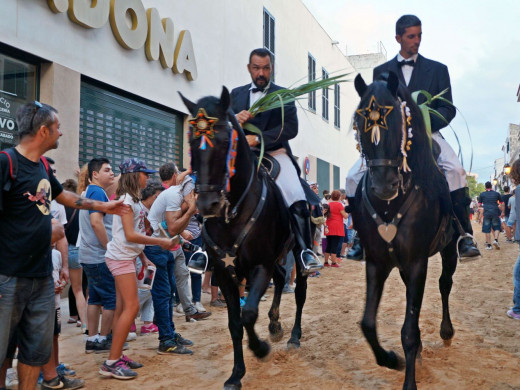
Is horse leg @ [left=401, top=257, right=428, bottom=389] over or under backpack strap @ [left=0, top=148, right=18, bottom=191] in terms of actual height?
under

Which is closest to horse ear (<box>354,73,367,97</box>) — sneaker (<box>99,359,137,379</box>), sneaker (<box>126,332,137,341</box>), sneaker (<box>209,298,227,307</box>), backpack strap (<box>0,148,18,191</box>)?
backpack strap (<box>0,148,18,191</box>)

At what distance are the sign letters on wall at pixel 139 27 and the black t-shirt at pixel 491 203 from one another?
11785 mm

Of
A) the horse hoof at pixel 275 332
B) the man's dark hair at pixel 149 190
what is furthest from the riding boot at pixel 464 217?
the man's dark hair at pixel 149 190

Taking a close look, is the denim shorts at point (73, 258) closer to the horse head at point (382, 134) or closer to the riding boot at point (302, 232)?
the riding boot at point (302, 232)

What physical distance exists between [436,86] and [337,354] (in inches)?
122

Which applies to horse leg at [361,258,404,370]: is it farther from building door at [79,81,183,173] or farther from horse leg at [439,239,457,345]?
building door at [79,81,183,173]

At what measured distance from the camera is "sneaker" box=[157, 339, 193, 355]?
585cm

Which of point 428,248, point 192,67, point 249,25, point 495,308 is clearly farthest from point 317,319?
point 249,25

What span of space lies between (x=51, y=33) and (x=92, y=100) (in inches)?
69.9

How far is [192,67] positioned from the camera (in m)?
13.9

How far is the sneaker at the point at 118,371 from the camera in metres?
4.94

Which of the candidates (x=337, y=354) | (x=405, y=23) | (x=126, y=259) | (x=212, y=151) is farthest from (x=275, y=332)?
(x=405, y=23)

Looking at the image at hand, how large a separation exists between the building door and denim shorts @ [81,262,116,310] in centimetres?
493

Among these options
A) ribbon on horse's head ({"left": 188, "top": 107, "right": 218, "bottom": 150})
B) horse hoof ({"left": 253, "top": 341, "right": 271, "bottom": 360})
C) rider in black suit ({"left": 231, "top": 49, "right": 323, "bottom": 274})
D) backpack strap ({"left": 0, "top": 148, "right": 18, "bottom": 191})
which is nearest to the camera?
backpack strap ({"left": 0, "top": 148, "right": 18, "bottom": 191})
